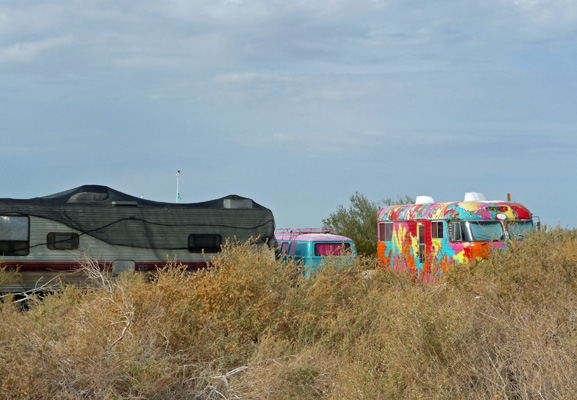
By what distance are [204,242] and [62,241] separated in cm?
303

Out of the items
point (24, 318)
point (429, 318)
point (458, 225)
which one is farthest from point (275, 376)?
point (458, 225)

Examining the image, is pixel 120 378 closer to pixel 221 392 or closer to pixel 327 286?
pixel 221 392

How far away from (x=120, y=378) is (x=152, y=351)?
527 mm

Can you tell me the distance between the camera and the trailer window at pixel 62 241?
13.2m

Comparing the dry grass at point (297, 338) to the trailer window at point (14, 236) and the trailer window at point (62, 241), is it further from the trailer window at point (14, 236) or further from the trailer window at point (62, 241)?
the trailer window at point (14, 236)

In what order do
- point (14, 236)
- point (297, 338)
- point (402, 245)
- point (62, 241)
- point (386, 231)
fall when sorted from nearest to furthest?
1. point (297, 338)
2. point (14, 236)
3. point (62, 241)
4. point (402, 245)
5. point (386, 231)

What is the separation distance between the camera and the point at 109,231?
1366cm

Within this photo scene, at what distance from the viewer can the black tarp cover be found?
1338 cm

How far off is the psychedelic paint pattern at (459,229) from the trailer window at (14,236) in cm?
806

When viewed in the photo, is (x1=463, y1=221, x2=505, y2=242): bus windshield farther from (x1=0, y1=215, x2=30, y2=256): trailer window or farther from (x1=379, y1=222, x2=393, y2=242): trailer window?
(x1=0, y1=215, x2=30, y2=256): trailer window

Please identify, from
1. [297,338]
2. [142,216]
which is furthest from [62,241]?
[297,338]

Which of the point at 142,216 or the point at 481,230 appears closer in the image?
the point at 142,216

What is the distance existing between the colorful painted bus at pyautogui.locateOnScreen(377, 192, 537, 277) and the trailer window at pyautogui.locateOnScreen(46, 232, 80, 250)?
23.7 ft

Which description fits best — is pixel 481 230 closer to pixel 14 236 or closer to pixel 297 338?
pixel 297 338
